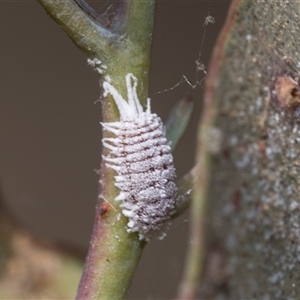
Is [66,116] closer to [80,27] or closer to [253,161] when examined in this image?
[80,27]

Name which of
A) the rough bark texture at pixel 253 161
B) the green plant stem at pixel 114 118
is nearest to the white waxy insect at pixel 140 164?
the green plant stem at pixel 114 118

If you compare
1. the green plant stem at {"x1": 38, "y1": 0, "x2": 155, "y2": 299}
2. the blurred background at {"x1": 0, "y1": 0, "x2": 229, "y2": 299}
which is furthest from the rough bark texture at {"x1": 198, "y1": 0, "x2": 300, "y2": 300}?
the blurred background at {"x1": 0, "y1": 0, "x2": 229, "y2": 299}

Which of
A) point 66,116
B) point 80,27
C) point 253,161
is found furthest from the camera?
point 66,116

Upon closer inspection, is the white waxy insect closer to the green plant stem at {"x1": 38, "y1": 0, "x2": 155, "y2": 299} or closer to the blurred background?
the green plant stem at {"x1": 38, "y1": 0, "x2": 155, "y2": 299}

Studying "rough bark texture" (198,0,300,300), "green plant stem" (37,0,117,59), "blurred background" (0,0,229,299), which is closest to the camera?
"rough bark texture" (198,0,300,300)

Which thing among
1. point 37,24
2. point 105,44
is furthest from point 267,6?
point 37,24

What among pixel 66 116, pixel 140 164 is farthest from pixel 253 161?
pixel 66 116
